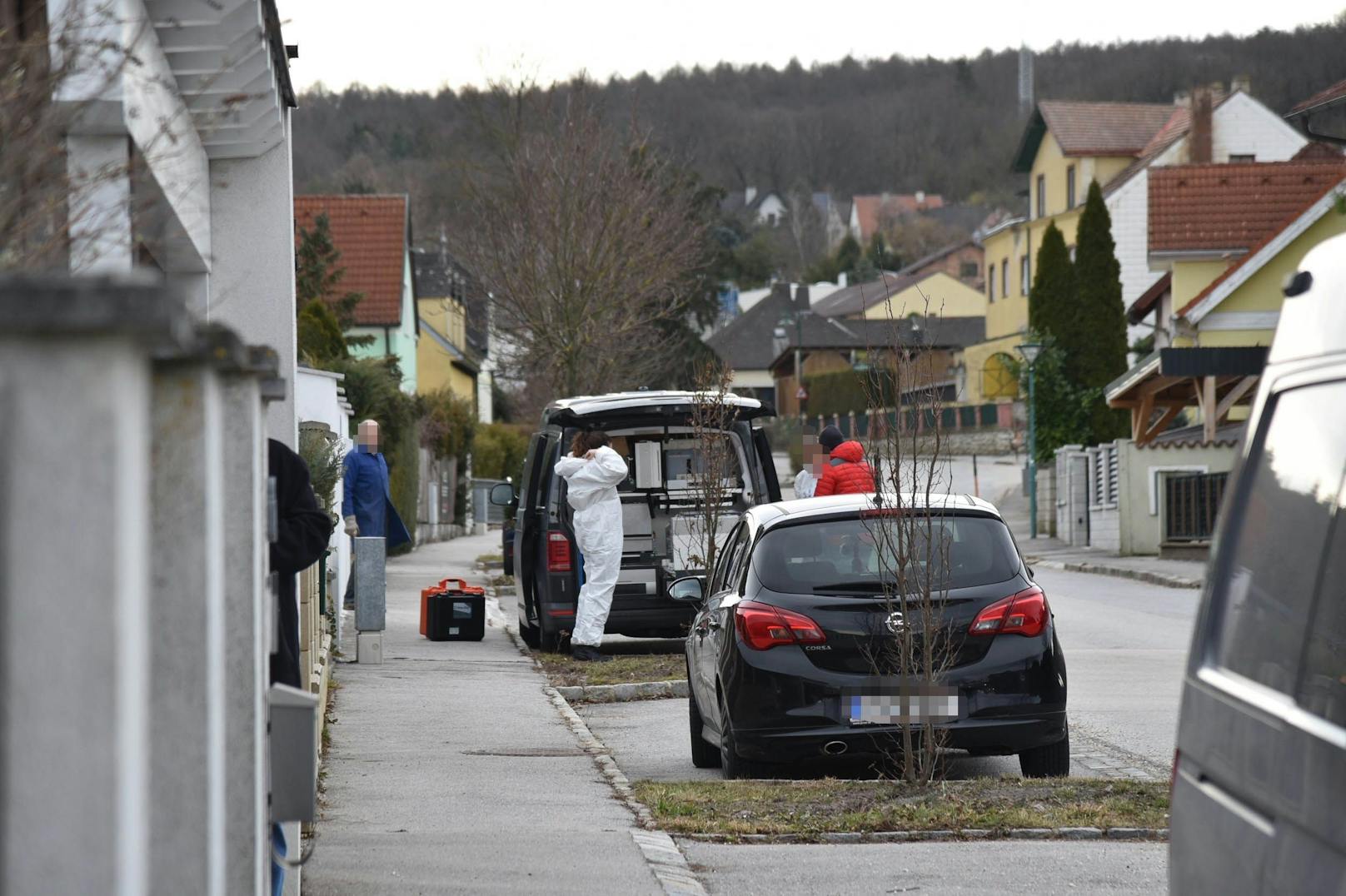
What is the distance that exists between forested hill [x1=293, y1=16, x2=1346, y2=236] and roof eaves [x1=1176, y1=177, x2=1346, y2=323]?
41440 mm

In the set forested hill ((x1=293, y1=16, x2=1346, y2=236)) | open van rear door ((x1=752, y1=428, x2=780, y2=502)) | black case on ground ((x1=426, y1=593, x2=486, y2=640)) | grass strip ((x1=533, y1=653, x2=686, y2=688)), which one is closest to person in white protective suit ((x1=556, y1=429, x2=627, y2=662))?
grass strip ((x1=533, y1=653, x2=686, y2=688))

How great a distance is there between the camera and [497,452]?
5300 cm

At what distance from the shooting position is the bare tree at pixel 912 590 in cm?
844

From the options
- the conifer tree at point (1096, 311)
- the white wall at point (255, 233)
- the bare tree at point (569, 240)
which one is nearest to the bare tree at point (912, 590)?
the white wall at point (255, 233)

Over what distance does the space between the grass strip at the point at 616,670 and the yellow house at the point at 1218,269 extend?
17946 millimetres

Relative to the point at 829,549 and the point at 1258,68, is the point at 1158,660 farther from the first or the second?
the point at 1258,68

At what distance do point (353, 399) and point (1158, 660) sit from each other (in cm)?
1482

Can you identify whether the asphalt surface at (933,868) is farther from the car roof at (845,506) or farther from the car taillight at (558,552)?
the car taillight at (558,552)

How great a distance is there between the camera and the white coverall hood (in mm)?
14805

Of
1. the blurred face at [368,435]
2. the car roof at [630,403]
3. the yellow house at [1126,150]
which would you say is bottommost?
the blurred face at [368,435]

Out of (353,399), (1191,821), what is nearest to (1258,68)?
(353,399)

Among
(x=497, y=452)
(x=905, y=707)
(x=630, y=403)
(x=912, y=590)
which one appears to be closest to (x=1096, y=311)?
(x=497, y=452)

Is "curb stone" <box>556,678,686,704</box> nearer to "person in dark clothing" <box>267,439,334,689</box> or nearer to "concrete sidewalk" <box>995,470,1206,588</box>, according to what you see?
"person in dark clothing" <box>267,439,334,689</box>

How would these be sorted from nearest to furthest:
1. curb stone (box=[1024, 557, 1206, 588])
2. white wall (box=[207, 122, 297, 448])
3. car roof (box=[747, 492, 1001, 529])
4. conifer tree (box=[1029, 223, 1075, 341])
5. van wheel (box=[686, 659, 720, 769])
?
car roof (box=[747, 492, 1001, 529]) < white wall (box=[207, 122, 297, 448]) < van wheel (box=[686, 659, 720, 769]) < curb stone (box=[1024, 557, 1206, 588]) < conifer tree (box=[1029, 223, 1075, 341])
